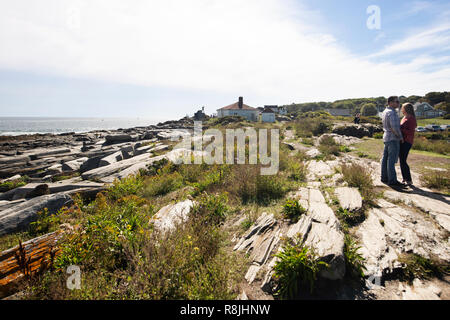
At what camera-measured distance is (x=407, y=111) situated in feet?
18.5

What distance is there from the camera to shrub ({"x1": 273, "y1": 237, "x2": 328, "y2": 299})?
2697mm

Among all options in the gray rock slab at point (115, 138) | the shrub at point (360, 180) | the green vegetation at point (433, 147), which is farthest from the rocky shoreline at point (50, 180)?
the green vegetation at point (433, 147)

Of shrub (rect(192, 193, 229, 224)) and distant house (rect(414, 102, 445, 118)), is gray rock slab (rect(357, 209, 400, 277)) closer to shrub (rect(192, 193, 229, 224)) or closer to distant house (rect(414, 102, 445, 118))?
shrub (rect(192, 193, 229, 224))

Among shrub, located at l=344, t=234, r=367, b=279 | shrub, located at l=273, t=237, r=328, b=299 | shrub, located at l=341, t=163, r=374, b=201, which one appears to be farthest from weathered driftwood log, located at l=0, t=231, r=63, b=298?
shrub, located at l=341, t=163, r=374, b=201

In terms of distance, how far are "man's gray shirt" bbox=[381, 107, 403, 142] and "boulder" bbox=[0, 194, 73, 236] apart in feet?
32.6

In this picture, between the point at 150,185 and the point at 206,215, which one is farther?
the point at 150,185

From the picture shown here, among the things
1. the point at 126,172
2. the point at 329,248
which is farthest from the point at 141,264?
the point at 126,172

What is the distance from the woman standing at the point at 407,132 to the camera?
5.61 metres

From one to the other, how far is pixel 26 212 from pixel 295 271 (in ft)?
22.9

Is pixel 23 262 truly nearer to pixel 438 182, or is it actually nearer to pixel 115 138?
pixel 438 182

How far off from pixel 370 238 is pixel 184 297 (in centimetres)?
347
